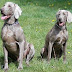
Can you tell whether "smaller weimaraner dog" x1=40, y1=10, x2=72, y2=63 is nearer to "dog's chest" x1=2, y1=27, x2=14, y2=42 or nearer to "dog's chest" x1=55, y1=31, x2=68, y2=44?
"dog's chest" x1=55, y1=31, x2=68, y2=44

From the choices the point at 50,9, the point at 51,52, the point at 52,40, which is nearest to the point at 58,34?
the point at 52,40

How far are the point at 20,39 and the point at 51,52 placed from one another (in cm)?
127

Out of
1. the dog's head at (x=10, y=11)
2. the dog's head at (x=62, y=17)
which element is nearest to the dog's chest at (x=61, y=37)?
the dog's head at (x=62, y=17)

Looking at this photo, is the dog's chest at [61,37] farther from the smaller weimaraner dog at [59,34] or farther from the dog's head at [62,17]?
the dog's head at [62,17]

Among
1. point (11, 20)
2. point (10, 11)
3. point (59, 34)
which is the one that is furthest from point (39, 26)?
point (10, 11)

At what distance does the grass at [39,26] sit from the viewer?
219 inches

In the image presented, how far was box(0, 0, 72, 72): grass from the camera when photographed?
5.55 metres

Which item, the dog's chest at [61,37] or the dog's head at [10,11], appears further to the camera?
the dog's chest at [61,37]

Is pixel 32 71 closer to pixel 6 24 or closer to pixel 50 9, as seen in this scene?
pixel 6 24

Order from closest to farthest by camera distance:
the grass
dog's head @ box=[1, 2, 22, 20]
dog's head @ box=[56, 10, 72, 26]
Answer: dog's head @ box=[1, 2, 22, 20]
the grass
dog's head @ box=[56, 10, 72, 26]

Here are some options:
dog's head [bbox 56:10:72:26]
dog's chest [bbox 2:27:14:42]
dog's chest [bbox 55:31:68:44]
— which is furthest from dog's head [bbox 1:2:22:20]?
dog's chest [bbox 55:31:68:44]

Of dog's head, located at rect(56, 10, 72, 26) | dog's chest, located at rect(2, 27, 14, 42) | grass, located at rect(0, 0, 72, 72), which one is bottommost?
grass, located at rect(0, 0, 72, 72)

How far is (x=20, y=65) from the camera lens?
5500 mm

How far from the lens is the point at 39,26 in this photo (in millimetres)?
9109
